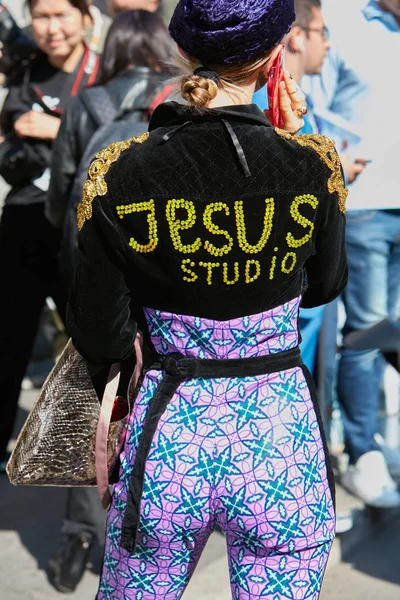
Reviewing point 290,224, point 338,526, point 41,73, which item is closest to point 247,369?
point 290,224

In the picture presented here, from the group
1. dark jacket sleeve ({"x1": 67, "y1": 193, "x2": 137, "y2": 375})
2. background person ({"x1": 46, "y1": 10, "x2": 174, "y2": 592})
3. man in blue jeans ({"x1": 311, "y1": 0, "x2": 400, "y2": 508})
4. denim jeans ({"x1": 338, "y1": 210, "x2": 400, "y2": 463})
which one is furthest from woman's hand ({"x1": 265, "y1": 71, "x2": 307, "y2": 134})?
denim jeans ({"x1": 338, "y1": 210, "x2": 400, "y2": 463})

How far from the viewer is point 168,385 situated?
72.7 inches

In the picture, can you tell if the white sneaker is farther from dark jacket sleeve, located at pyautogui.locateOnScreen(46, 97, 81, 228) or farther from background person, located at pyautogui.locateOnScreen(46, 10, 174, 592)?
dark jacket sleeve, located at pyautogui.locateOnScreen(46, 97, 81, 228)

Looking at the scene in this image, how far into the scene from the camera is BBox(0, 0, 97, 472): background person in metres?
4.05

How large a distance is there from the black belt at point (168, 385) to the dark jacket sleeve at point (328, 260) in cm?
23

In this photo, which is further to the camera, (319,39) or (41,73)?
(41,73)

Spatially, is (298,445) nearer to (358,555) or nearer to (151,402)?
(151,402)

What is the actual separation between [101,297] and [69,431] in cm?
39

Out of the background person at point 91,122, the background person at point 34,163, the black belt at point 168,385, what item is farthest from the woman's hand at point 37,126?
the black belt at point 168,385

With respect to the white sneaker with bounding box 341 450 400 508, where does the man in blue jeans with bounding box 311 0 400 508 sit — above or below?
above

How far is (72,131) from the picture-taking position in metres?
3.40

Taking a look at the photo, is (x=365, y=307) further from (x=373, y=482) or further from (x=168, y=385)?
(x=168, y=385)

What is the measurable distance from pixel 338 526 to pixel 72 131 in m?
1.84

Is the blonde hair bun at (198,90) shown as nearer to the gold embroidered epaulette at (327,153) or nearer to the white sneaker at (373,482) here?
the gold embroidered epaulette at (327,153)
